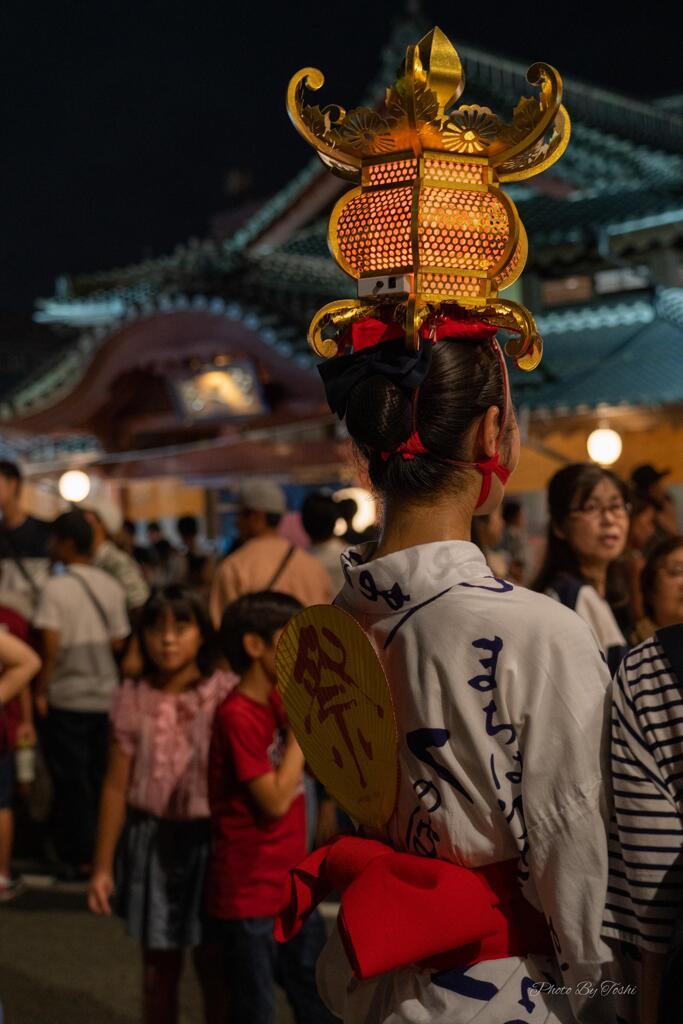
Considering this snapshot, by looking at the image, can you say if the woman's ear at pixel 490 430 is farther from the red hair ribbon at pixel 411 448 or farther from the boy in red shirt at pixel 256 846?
the boy in red shirt at pixel 256 846

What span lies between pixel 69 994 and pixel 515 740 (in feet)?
12.1

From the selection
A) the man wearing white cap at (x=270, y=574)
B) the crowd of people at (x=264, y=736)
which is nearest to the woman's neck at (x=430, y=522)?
the crowd of people at (x=264, y=736)

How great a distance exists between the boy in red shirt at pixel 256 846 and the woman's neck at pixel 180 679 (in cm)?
54

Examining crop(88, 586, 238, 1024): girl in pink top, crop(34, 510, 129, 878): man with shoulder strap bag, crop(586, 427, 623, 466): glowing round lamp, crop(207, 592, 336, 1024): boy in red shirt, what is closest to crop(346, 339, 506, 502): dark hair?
crop(207, 592, 336, 1024): boy in red shirt

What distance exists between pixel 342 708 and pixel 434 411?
519 millimetres

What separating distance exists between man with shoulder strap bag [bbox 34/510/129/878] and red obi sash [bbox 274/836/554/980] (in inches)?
182

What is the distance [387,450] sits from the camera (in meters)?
1.71

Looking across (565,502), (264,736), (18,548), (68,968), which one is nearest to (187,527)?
(18,548)

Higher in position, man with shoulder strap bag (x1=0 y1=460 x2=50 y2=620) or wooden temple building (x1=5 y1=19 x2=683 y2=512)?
wooden temple building (x1=5 y1=19 x2=683 y2=512)

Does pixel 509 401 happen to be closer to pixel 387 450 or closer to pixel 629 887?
pixel 387 450

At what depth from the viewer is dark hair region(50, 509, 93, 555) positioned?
20.0 ft

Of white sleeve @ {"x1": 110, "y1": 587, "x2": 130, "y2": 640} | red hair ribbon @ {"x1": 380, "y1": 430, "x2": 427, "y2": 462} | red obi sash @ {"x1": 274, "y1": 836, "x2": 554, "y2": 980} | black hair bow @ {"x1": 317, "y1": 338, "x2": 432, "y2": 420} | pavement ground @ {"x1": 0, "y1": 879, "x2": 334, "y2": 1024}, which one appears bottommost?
pavement ground @ {"x1": 0, "y1": 879, "x2": 334, "y2": 1024}

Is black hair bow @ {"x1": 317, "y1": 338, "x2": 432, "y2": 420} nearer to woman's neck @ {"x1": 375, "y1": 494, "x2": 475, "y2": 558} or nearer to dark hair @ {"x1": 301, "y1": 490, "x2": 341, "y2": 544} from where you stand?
woman's neck @ {"x1": 375, "y1": 494, "x2": 475, "y2": 558}

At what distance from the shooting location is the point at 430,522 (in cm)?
171
